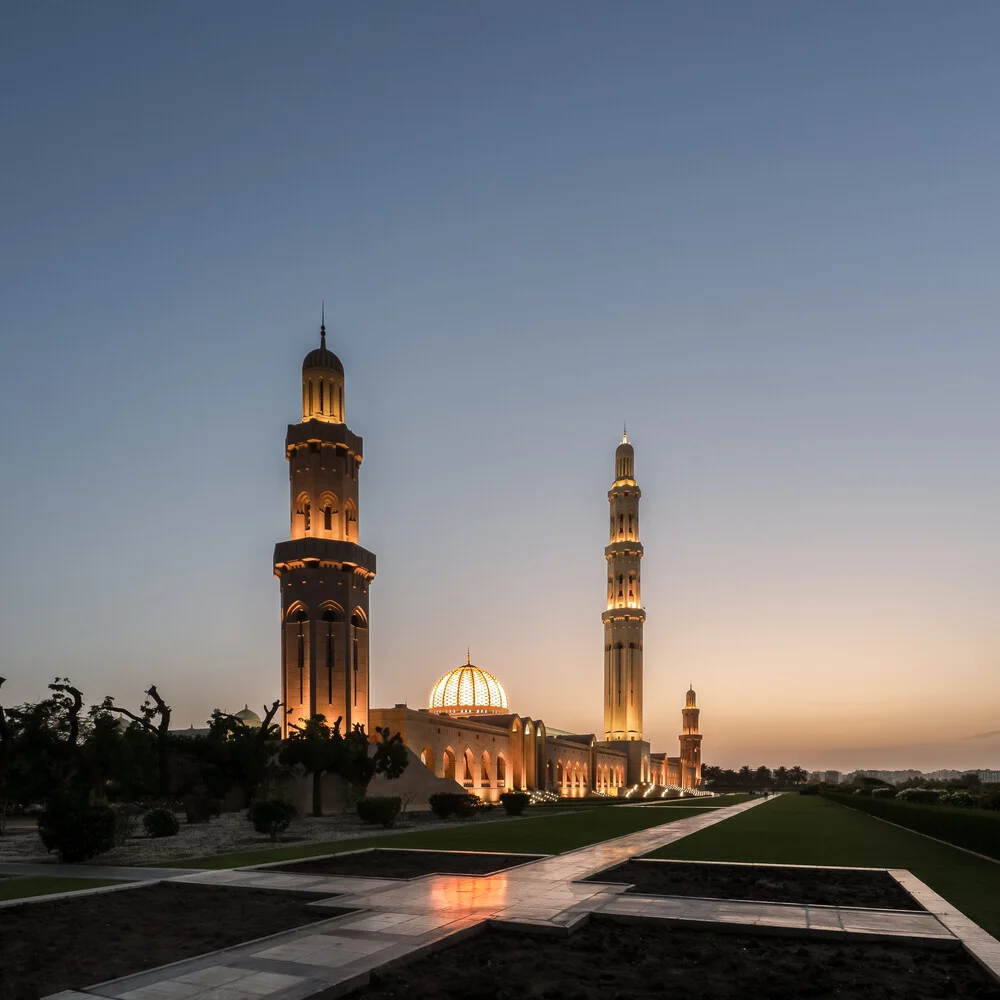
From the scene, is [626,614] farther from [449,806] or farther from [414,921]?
[414,921]

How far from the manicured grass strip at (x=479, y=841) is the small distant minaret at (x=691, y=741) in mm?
121280

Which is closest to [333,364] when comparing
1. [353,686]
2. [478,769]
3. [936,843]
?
[353,686]

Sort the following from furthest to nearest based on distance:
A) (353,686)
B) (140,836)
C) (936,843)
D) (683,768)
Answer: (683,768)
(353,686)
(140,836)
(936,843)

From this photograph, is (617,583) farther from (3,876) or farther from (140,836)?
(3,876)

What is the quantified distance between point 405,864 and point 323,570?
3480 cm

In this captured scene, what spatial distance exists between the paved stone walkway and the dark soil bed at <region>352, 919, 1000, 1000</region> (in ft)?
0.77

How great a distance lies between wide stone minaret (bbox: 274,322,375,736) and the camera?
48750mm

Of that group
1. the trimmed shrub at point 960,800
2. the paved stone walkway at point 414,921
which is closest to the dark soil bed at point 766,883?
the paved stone walkway at point 414,921

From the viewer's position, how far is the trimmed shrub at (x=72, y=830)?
1661 centimetres

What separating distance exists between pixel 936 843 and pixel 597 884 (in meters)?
12.2

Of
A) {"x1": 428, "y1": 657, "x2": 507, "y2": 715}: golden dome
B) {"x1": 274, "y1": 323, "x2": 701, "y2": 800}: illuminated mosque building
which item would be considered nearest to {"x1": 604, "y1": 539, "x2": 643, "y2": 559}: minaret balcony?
{"x1": 428, "y1": 657, "x2": 507, "y2": 715}: golden dome

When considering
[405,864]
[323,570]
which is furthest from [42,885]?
[323,570]

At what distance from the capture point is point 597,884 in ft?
42.1

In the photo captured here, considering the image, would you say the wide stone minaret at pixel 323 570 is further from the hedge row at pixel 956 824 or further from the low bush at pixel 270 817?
the hedge row at pixel 956 824
